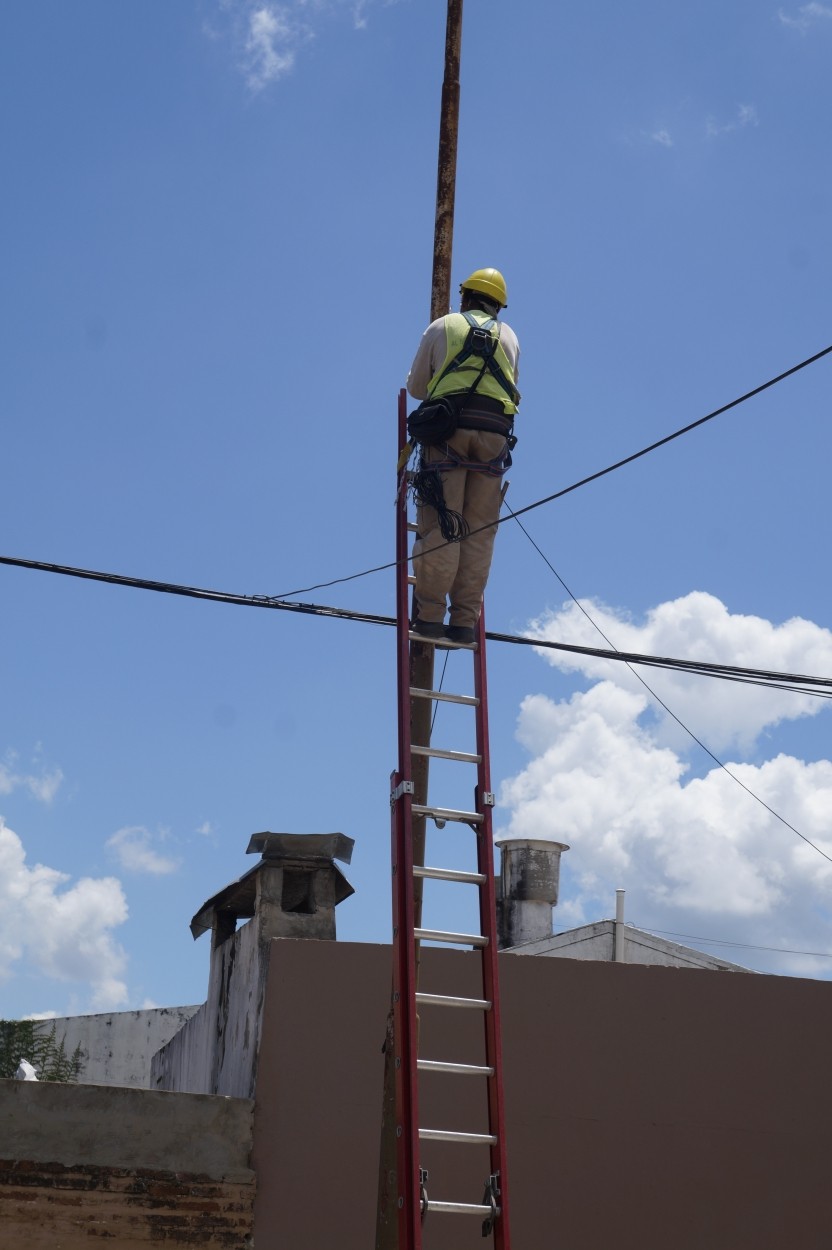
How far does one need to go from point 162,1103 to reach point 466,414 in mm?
4326

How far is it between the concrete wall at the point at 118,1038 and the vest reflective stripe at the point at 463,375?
1713 cm

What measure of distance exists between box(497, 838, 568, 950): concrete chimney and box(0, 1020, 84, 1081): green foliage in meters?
7.56

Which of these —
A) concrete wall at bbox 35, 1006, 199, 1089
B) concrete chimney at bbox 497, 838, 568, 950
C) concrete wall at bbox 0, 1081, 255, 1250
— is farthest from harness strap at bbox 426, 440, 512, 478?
concrete wall at bbox 35, 1006, 199, 1089

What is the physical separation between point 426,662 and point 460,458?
94 centimetres

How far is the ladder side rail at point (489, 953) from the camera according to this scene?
5078 millimetres

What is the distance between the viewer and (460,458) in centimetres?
636

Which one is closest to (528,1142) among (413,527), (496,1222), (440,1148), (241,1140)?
(440,1148)

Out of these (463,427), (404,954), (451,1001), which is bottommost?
(451,1001)

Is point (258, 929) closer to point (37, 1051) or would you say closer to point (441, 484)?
point (441, 484)

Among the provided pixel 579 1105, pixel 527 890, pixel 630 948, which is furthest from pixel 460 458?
pixel 527 890

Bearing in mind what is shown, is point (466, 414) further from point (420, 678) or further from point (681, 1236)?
point (681, 1236)

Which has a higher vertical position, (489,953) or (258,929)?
(258,929)

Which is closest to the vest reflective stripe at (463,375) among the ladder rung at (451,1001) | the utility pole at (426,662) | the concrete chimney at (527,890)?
the utility pole at (426,662)

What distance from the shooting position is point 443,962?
28.6 ft
